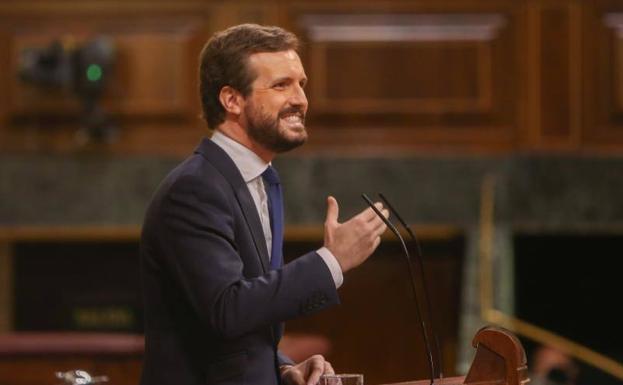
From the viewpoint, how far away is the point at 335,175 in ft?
13.6

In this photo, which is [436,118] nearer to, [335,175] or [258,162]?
[335,175]

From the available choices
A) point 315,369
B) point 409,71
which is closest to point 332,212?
point 315,369

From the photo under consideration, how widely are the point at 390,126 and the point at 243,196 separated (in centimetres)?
235

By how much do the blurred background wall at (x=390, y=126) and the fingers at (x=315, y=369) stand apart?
2145 millimetres

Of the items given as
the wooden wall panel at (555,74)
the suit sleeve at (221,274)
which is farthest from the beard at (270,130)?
the wooden wall panel at (555,74)

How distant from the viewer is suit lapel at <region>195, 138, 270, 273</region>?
6.05 ft

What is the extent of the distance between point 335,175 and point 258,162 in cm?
224

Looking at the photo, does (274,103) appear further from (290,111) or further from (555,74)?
(555,74)

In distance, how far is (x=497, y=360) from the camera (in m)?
1.74

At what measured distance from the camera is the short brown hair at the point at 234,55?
1.90 meters

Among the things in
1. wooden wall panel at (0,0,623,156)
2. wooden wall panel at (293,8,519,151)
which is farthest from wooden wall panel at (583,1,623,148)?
wooden wall panel at (293,8,519,151)

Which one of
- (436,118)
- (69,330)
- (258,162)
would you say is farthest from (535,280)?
(258,162)

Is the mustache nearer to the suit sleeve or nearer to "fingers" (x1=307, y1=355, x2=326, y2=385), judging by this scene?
the suit sleeve

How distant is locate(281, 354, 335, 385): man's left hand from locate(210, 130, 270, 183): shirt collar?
0.98 feet
